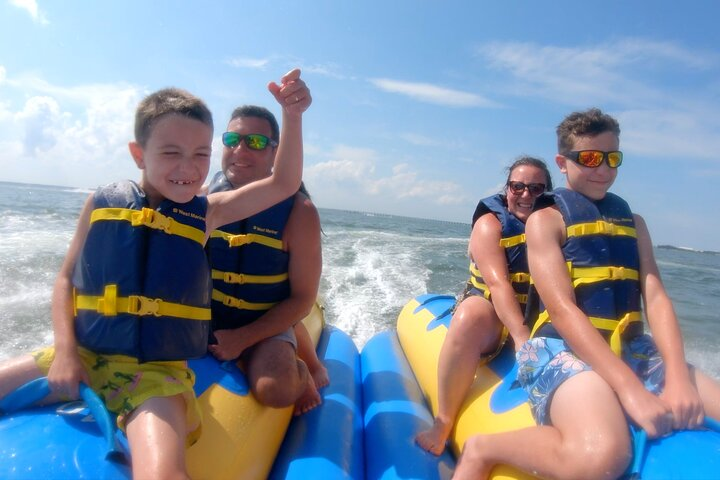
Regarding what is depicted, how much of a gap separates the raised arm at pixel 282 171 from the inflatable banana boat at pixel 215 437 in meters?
0.63

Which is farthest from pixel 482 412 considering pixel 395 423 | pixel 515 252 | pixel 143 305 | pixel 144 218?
pixel 144 218

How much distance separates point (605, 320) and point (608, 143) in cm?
72

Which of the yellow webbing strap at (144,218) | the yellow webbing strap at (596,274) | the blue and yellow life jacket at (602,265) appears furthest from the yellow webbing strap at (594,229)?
the yellow webbing strap at (144,218)

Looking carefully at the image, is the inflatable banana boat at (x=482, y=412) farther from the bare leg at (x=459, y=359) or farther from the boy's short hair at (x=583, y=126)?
the boy's short hair at (x=583, y=126)

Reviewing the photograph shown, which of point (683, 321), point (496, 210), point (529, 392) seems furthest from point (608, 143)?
point (683, 321)

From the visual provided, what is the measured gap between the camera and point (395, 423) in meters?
2.25

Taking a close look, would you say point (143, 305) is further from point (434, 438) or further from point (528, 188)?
point (528, 188)

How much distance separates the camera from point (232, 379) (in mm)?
1981

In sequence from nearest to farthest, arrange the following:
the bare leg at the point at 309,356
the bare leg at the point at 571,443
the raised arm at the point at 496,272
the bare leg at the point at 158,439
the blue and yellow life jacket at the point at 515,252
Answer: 1. the bare leg at the point at 158,439
2. the bare leg at the point at 571,443
3. the raised arm at the point at 496,272
4. the blue and yellow life jacket at the point at 515,252
5. the bare leg at the point at 309,356

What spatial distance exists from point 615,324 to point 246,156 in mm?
1697

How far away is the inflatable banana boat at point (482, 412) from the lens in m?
1.33

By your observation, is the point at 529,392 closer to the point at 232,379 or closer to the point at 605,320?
the point at 605,320

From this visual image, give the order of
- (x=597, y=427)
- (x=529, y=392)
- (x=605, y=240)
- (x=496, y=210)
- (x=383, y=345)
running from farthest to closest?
(x=383, y=345) → (x=496, y=210) → (x=605, y=240) → (x=529, y=392) → (x=597, y=427)

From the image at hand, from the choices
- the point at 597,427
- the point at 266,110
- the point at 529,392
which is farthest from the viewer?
the point at 266,110
